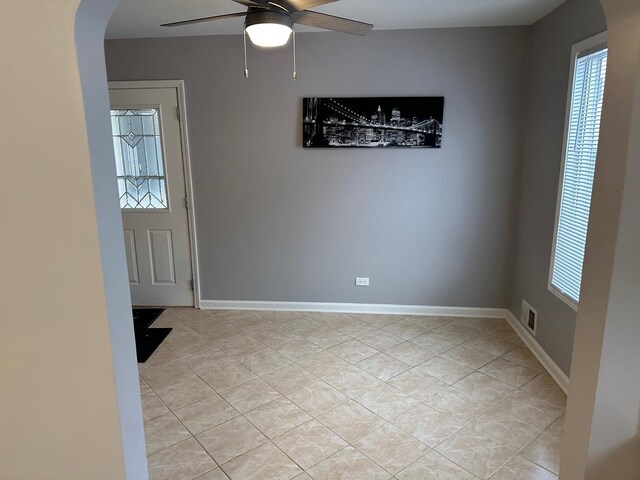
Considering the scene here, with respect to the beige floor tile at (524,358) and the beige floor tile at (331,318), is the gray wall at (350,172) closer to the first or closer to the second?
the beige floor tile at (331,318)

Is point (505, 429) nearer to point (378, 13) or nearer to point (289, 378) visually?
point (289, 378)

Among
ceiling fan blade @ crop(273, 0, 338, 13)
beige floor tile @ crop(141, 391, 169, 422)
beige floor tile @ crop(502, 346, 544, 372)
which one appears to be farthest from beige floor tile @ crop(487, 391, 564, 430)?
ceiling fan blade @ crop(273, 0, 338, 13)

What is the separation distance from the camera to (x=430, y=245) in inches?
154

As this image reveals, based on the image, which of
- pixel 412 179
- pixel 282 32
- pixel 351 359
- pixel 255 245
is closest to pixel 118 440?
pixel 282 32

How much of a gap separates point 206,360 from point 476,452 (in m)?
1.99

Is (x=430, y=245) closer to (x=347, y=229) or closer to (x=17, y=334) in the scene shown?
(x=347, y=229)

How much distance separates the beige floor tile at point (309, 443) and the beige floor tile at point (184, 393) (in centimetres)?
70

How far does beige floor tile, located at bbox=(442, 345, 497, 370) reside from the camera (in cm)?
319

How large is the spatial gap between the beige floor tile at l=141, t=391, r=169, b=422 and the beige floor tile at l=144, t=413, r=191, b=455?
0.15 feet

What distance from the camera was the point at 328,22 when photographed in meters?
2.08

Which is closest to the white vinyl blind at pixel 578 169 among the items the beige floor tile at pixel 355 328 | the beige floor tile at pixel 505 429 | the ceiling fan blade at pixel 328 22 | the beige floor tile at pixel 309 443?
the beige floor tile at pixel 505 429

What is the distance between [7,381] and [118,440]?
0.39m

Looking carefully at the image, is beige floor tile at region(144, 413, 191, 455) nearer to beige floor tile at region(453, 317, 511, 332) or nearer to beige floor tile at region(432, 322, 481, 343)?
beige floor tile at region(432, 322, 481, 343)

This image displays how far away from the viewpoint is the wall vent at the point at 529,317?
3333 millimetres
